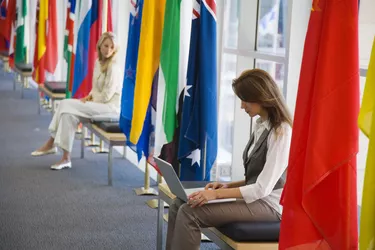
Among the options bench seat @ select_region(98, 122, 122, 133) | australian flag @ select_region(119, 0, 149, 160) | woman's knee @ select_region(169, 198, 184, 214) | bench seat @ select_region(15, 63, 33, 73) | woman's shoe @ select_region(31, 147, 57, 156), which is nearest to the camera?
woman's knee @ select_region(169, 198, 184, 214)

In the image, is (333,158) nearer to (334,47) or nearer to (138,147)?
(334,47)

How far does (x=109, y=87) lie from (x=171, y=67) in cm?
193

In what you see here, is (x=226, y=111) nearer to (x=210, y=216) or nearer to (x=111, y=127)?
(x=111, y=127)

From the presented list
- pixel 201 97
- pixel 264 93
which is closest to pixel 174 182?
pixel 264 93

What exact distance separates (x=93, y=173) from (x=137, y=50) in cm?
154

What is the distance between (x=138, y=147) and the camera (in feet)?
19.5

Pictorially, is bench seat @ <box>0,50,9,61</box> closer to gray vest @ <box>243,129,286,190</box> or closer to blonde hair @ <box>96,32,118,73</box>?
blonde hair @ <box>96,32,118,73</box>

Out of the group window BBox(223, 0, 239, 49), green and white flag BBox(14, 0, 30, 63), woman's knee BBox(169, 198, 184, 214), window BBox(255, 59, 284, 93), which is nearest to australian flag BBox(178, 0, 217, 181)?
window BBox(255, 59, 284, 93)

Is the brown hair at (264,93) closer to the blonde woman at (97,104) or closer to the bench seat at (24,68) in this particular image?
the blonde woman at (97,104)

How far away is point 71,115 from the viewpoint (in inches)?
283

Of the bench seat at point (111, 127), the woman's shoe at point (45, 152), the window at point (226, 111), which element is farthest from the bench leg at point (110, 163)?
the woman's shoe at point (45, 152)

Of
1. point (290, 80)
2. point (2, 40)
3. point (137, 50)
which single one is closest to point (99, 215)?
point (137, 50)

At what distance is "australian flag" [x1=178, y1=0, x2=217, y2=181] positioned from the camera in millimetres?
4918

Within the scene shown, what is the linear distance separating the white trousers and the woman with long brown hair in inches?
141
